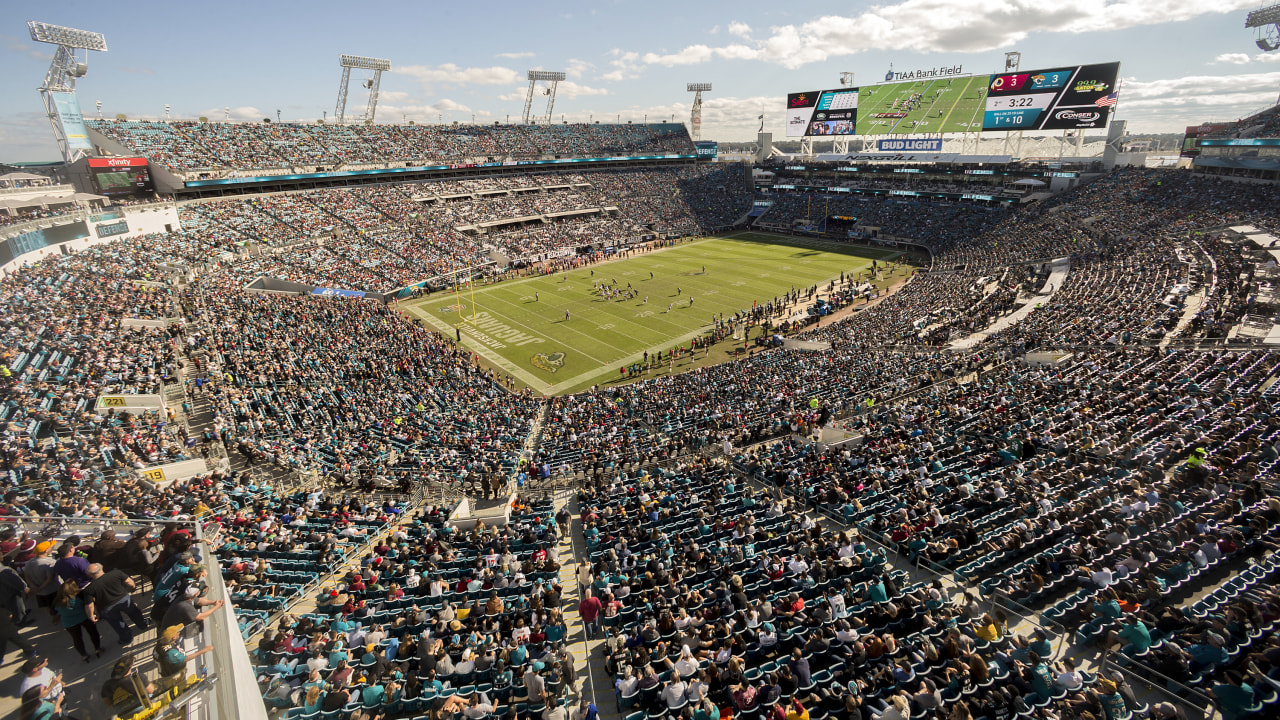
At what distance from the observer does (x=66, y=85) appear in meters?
53.0

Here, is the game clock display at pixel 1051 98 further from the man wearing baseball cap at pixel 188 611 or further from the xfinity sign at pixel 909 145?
the man wearing baseball cap at pixel 188 611

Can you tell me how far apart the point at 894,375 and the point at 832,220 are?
191 feet

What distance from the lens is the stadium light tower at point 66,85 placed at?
50.8 m

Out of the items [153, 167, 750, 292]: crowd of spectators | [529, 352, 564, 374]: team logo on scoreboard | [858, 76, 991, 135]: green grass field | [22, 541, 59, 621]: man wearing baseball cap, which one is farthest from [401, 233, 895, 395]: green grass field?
[22, 541, 59, 621]: man wearing baseball cap

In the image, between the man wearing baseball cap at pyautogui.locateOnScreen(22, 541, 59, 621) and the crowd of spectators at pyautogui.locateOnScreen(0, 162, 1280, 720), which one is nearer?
the man wearing baseball cap at pyautogui.locateOnScreen(22, 541, 59, 621)

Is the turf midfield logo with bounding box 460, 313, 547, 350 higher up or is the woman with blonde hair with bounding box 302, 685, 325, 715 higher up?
the turf midfield logo with bounding box 460, 313, 547, 350

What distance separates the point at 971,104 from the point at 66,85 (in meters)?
94.2

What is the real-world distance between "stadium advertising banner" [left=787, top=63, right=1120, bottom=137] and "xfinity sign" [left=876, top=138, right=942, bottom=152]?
4.65 feet

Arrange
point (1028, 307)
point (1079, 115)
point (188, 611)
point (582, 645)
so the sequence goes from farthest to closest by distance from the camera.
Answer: point (1079, 115) → point (1028, 307) → point (582, 645) → point (188, 611)

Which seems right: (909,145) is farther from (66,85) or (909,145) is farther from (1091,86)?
(66,85)

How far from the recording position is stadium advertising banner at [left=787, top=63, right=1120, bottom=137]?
59188mm

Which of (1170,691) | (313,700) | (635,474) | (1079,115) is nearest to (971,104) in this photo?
(1079,115)

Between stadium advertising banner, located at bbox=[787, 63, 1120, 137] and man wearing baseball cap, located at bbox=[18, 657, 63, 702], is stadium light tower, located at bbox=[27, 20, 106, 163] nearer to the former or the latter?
man wearing baseball cap, located at bbox=[18, 657, 63, 702]

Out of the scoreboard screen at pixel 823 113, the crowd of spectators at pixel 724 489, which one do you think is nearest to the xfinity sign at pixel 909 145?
the scoreboard screen at pixel 823 113
